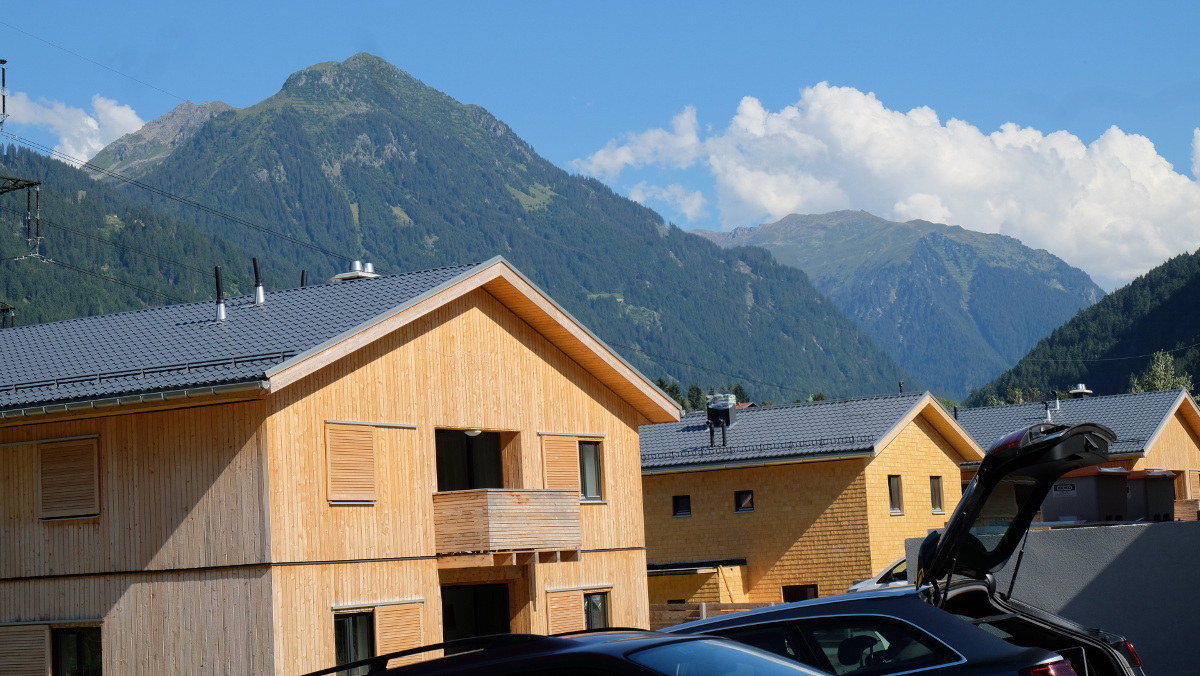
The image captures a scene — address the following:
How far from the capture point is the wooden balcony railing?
939 inches

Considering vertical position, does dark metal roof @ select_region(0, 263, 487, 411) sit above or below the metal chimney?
below

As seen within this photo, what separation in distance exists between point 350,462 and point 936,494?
23170 mm

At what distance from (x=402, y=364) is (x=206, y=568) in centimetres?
478

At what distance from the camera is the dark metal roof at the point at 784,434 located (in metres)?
37.8

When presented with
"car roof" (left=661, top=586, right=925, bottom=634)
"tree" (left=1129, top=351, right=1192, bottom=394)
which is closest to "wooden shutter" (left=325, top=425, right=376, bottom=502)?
"car roof" (left=661, top=586, right=925, bottom=634)

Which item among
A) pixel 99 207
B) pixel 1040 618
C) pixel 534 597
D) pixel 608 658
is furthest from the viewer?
pixel 99 207

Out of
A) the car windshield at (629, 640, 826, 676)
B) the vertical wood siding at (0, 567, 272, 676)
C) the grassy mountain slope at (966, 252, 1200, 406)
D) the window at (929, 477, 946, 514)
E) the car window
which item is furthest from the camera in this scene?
the grassy mountain slope at (966, 252, 1200, 406)

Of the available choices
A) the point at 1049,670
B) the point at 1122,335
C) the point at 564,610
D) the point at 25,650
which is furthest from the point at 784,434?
the point at 1122,335

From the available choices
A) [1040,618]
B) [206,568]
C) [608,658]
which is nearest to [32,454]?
[206,568]

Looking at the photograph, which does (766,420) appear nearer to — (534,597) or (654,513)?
(654,513)

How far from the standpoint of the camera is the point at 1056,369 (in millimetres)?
160250

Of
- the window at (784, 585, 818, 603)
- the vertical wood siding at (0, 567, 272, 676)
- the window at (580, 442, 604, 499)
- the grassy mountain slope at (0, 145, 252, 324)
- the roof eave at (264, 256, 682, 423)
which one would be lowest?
the window at (784, 585, 818, 603)

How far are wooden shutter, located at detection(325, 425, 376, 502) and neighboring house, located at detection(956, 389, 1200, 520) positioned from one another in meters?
26.3

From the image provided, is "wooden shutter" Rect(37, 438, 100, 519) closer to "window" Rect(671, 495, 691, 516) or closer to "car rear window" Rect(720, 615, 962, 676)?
"car rear window" Rect(720, 615, 962, 676)
